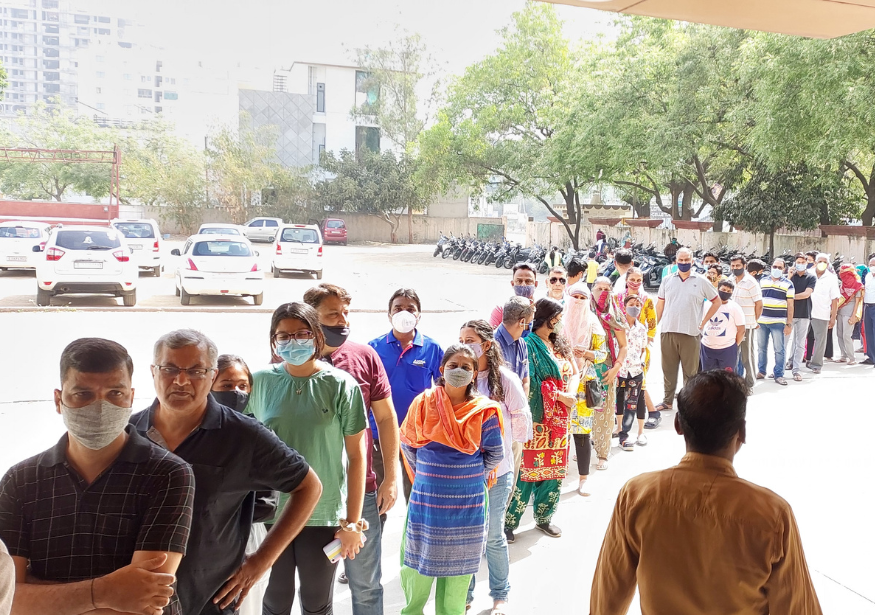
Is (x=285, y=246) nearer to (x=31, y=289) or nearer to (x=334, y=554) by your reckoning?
(x=31, y=289)

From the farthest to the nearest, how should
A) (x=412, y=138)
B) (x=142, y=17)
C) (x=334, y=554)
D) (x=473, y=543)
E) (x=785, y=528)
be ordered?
(x=412, y=138) → (x=142, y=17) → (x=473, y=543) → (x=334, y=554) → (x=785, y=528)

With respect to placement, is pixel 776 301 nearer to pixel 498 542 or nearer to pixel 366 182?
pixel 366 182

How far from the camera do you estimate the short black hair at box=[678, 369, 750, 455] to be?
1812 millimetres

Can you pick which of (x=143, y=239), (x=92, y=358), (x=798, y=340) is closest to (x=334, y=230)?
(x=143, y=239)

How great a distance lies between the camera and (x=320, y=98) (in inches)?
432

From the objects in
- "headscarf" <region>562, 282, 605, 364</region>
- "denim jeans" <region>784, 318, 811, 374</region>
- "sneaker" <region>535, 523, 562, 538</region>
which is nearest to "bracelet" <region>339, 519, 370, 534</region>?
"sneaker" <region>535, 523, 562, 538</region>

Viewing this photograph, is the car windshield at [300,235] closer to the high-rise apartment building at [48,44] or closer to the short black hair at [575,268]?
the high-rise apartment building at [48,44]

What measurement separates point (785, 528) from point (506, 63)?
2029cm

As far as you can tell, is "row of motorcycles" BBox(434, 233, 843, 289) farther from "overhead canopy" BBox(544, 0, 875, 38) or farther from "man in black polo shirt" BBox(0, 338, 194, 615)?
"man in black polo shirt" BBox(0, 338, 194, 615)

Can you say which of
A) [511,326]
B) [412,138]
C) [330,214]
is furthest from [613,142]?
[511,326]

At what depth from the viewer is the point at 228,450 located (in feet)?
6.22

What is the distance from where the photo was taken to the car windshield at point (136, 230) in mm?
10464

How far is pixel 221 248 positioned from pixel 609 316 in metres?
7.05

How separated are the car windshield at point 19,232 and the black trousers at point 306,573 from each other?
9629 mm
